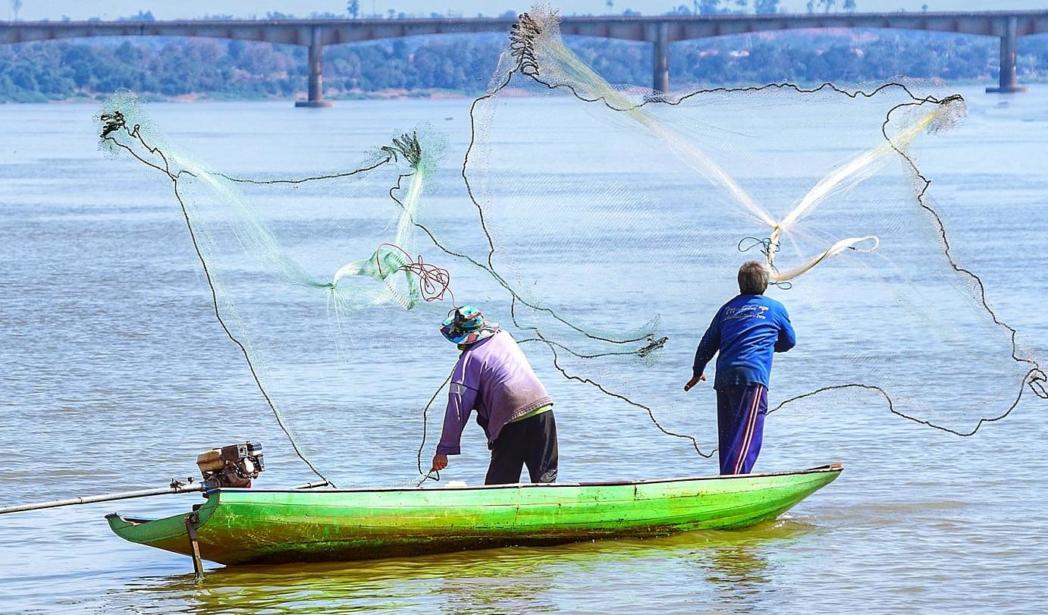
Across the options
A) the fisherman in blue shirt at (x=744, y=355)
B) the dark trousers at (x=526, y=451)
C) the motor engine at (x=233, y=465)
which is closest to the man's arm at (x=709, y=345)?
the fisherman in blue shirt at (x=744, y=355)

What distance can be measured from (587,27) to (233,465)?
309 feet

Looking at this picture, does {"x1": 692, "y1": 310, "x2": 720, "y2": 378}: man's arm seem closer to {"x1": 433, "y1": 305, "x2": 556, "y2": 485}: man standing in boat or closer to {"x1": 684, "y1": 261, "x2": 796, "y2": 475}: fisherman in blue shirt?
{"x1": 684, "y1": 261, "x2": 796, "y2": 475}: fisherman in blue shirt

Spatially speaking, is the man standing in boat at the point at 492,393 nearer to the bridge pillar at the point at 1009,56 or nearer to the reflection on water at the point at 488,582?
the reflection on water at the point at 488,582

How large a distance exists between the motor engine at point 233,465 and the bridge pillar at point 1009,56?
102112 millimetres

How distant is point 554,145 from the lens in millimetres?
52344

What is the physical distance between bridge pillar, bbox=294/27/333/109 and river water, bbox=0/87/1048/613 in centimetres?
8556

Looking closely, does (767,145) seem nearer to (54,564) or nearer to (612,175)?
(54,564)

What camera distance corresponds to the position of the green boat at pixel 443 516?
349 inches

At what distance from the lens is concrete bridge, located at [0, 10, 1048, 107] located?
10106cm

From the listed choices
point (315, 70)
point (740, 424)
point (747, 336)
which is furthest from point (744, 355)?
point (315, 70)

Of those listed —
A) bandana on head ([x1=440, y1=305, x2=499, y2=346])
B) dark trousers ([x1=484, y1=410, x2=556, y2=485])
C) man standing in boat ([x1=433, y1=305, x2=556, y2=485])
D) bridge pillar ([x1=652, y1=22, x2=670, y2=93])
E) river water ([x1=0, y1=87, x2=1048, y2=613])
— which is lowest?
river water ([x1=0, y1=87, x2=1048, y2=613])

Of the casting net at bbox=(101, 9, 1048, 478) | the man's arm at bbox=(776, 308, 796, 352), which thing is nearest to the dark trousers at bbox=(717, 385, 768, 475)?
the man's arm at bbox=(776, 308, 796, 352)

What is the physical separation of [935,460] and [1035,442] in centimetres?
104

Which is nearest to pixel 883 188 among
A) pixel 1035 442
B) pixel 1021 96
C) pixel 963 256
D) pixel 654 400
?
pixel 963 256
